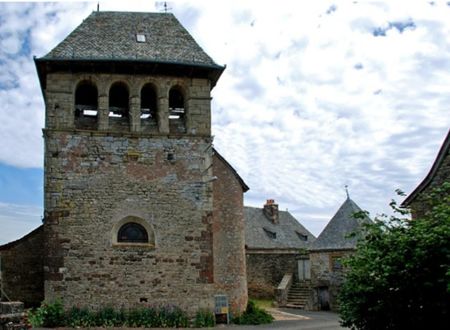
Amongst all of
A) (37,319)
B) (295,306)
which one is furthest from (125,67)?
(295,306)

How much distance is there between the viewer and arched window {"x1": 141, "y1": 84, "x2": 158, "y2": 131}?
16.9 metres

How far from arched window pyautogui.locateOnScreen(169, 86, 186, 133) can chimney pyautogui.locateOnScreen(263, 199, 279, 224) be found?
19309 millimetres

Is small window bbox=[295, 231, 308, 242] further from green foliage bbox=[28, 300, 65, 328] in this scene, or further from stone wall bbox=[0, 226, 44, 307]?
green foliage bbox=[28, 300, 65, 328]

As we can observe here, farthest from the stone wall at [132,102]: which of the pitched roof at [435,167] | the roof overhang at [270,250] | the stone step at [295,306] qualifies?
the roof overhang at [270,250]

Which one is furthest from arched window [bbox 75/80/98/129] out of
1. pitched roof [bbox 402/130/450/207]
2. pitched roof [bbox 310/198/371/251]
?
pitched roof [bbox 310/198/371/251]

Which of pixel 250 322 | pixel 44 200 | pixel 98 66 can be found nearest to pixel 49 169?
pixel 44 200

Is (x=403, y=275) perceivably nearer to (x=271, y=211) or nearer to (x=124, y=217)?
(x=124, y=217)

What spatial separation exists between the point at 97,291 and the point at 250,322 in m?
5.36

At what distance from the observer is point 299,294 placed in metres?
27.3

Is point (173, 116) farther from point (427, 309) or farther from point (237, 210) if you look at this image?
point (427, 309)

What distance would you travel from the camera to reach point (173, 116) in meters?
17.4

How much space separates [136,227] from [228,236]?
456 cm

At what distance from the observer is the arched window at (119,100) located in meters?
17.0

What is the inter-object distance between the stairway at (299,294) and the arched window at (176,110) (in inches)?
512
